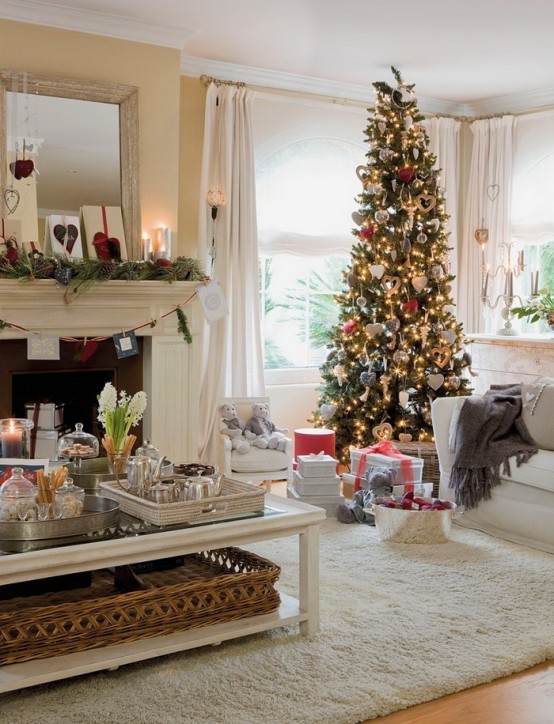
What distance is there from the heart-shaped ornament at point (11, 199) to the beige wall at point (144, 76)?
72 cm

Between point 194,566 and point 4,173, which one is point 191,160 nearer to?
point 4,173

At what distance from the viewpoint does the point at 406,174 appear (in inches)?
250

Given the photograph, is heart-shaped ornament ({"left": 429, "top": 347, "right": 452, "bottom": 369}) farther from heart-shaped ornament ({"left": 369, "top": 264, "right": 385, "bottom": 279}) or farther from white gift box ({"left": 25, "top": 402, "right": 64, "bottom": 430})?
white gift box ({"left": 25, "top": 402, "right": 64, "bottom": 430})

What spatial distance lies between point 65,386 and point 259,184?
226 centimetres

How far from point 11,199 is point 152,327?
1.16m

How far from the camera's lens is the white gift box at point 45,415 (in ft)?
18.5

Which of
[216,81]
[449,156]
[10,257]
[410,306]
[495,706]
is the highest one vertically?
[216,81]

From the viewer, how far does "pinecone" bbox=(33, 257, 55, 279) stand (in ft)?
17.4

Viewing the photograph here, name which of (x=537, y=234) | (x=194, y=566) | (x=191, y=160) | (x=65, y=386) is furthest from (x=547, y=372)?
(x=194, y=566)

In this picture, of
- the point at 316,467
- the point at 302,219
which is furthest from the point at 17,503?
the point at 302,219

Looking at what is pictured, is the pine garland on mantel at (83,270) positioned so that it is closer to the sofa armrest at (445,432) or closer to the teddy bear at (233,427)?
the teddy bear at (233,427)

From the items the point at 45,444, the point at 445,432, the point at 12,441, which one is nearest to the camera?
the point at 12,441

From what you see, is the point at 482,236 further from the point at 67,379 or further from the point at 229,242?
the point at 67,379

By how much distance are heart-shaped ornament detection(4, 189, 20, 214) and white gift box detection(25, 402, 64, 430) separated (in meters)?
1.19
